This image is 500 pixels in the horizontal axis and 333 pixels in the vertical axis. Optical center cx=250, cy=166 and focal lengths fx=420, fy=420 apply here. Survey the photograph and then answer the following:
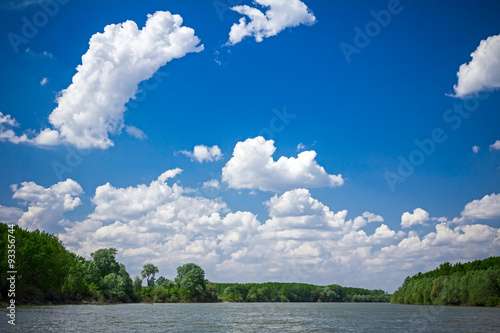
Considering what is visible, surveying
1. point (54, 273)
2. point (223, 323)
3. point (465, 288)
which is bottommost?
point (465, 288)

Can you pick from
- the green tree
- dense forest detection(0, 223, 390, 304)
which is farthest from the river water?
the green tree

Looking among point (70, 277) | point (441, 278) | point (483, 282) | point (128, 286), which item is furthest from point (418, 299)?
point (70, 277)

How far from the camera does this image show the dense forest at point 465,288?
125 metres

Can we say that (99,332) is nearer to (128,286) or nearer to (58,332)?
(58,332)

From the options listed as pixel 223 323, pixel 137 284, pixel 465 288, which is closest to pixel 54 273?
pixel 223 323

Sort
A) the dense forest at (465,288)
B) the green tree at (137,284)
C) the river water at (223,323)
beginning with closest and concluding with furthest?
1. the river water at (223,323)
2. the dense forest at (465,288)
3. the green tree at (137,284)

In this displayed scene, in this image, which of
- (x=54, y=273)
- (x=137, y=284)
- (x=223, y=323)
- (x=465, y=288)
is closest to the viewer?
(x=223, y=323)

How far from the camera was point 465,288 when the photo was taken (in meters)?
133

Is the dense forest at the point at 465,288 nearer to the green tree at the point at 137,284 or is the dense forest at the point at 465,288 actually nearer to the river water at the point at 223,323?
the river water at the point at 223,323

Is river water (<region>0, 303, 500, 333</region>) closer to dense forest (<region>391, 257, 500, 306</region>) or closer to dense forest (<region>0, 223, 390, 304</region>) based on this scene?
dense forest (<region>0, 223, 390, 304</region>)

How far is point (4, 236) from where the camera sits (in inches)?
3565

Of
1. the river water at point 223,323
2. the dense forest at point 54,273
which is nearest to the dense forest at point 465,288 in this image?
the river water at point 223,323

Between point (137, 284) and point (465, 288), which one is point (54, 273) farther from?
point (465, 288)

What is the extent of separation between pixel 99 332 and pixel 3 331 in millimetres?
9129
